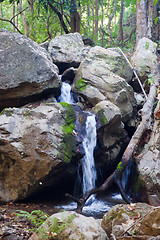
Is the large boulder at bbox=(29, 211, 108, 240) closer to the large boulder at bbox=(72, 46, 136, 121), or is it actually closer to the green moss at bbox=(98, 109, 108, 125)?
the green moss at bbox=(98, 109, 108, 125)

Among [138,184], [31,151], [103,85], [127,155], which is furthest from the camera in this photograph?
[103,85]

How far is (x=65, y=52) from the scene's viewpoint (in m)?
10.8

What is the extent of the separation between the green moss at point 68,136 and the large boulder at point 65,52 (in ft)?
13.0

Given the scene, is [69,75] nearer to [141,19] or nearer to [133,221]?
[141,19]

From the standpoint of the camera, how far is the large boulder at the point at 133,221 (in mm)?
3365

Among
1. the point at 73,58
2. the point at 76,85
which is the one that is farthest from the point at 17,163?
the point at 73,58

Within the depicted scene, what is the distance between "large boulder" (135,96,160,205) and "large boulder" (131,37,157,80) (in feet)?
13.5

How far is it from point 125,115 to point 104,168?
6.94ft

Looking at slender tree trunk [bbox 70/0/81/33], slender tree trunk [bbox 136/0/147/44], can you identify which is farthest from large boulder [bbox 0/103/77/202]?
slender tree trunk [bbox 136/0/147/44]

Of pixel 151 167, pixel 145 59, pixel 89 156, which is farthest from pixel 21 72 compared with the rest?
pixel 145 59

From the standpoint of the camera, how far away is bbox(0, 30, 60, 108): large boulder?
7.58 meters

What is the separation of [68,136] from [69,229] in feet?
11.3

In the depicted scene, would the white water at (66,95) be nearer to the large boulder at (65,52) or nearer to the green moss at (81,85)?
the green moss at (81,85)

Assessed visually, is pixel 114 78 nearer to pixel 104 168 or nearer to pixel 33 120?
pixel 104 168
